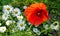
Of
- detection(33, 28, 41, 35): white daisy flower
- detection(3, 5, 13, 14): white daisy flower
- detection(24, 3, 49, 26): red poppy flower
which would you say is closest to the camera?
detection(24, 3, 49, 26): red poppy flower

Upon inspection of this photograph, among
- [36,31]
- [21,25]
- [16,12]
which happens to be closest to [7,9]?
[16,12]

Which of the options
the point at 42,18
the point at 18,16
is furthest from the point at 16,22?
the point at 42,18

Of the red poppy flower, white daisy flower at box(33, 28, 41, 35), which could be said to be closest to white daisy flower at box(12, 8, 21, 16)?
white daisy flower at box(33, 28, 41, 35)

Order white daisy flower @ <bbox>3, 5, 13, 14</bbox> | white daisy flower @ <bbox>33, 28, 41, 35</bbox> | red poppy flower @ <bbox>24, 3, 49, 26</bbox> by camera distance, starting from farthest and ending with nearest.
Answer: white daisy flower @ <bbox>3, 5, 13, 14</bbox> < white daisy flower @ <bbox>33, 28, 41, 35</bbox> < red poppy flower @ <bbox>24, 3, 49, 26</bbox>

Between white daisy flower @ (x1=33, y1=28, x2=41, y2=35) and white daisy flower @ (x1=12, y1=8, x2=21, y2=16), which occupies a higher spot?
white daisy flower @ (x1=12, y1=8, x2=21, y2=16)

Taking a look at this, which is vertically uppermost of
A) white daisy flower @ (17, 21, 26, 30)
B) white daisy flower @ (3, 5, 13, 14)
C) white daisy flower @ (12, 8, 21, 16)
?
white daisy flower @ (3, 5, 13, 14)

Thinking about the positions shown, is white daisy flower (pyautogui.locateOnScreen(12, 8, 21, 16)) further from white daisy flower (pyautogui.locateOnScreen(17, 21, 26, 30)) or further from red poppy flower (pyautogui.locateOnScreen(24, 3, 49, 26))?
red poppy flower (pyautogui.locateOnScreen(24, 3, 49, 26))

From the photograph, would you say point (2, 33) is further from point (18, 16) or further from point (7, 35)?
point (18, 16)

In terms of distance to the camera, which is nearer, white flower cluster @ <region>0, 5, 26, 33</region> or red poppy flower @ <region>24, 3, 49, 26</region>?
red poppy flower @ <region>24, 3, 49, 26</region>
